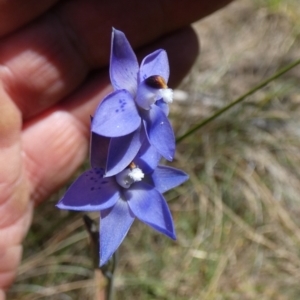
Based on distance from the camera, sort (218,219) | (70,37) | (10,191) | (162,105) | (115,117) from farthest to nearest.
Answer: (218,219)
(70,37)
(10,191)
(162,105)
(115,117)

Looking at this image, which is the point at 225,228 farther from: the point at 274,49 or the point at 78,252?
the point at 274,49

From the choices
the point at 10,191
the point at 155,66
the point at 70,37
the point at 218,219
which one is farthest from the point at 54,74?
the point at 218,219

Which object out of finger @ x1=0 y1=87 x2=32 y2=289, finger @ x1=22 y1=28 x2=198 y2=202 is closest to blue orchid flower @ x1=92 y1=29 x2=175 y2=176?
finger @ x1=0 y1=87 x2=32 y2=289

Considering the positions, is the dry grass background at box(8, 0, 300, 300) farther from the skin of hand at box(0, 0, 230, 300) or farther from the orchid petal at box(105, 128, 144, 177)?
the orchid petal at box(105, 128, 144, 177)

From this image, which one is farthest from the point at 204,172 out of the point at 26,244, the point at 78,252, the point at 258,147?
the point at 26,244

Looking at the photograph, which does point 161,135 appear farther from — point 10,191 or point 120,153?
point 10,191
